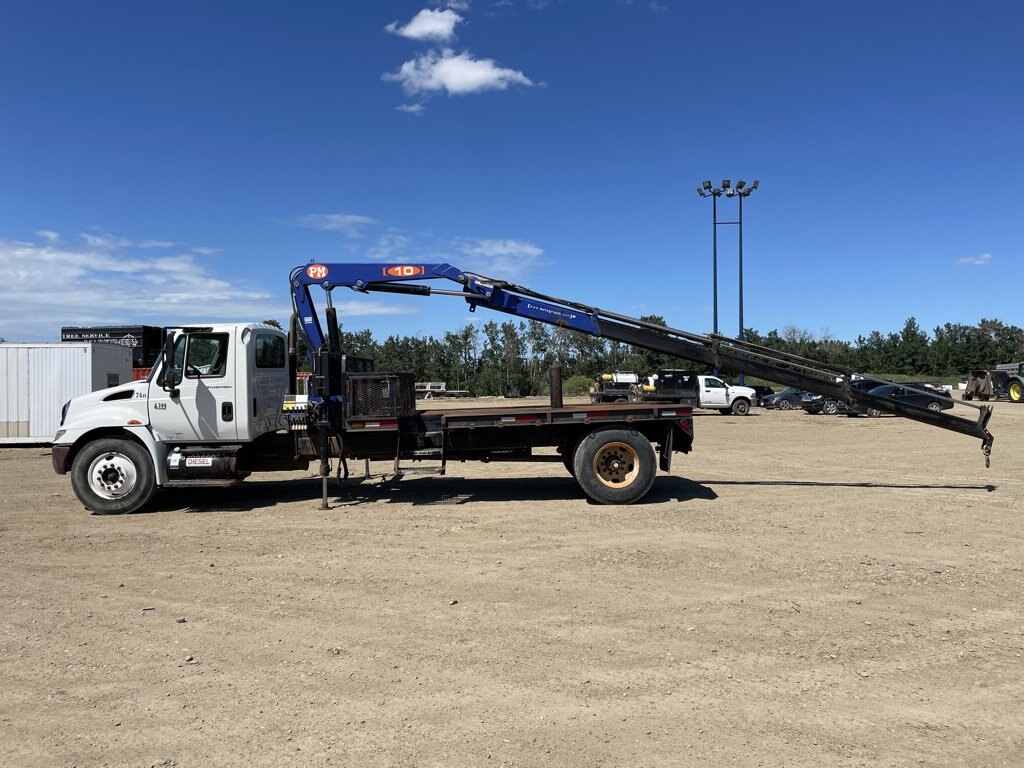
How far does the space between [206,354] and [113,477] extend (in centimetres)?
214

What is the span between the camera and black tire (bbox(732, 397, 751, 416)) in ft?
105

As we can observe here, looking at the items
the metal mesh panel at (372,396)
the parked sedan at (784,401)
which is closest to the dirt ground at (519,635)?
the metal mesh panel at (372,396)

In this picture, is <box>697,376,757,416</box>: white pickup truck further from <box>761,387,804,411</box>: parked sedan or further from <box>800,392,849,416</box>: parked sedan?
<box>761,387,804,411</box>: parked sedan

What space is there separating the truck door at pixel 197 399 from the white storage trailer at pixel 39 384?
36.2 ft

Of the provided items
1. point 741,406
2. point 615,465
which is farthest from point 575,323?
point 741,406

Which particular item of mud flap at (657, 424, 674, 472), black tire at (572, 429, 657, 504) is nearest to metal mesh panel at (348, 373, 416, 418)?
black tire at (572, 429, 657, 504)

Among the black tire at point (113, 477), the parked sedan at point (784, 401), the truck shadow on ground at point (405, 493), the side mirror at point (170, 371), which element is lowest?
the truck shadow on ground at point (405, 493)

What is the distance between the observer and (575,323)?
32.7 ft

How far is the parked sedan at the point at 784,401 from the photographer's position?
3478cm

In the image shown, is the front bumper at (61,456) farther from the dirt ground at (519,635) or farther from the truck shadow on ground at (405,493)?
the truck shadow on ground at (405,493)

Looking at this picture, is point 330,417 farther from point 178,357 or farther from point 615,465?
point 615,465

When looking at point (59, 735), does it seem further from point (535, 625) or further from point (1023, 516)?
point (1023, 516)

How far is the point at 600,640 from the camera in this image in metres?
4.52

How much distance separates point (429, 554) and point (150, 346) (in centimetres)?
568
